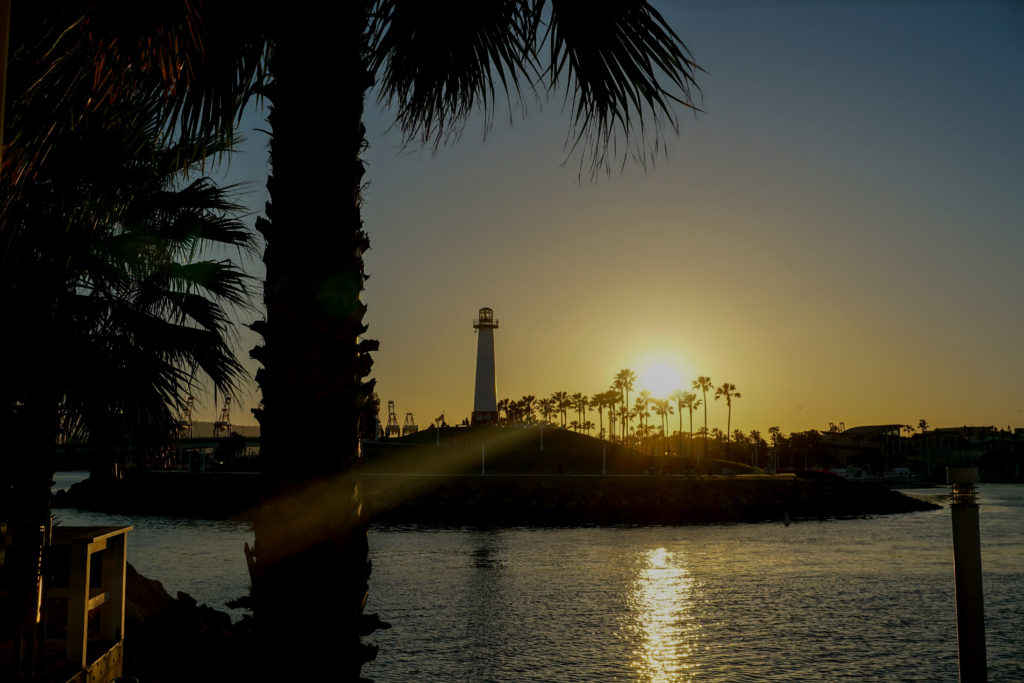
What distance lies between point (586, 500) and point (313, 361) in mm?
57408

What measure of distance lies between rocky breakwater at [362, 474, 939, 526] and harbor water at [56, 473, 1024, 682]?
20.1ft

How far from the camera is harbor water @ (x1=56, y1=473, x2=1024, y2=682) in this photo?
64.1 ft

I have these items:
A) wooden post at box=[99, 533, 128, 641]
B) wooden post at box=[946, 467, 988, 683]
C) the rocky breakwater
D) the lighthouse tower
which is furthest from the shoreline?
wooden post at box=[946, 467, 988, 683]

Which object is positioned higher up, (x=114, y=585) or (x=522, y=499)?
(x=114, y=585)

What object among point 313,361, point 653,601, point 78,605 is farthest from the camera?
point 653,601

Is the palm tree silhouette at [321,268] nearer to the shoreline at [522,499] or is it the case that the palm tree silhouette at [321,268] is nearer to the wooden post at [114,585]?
the wooden post at [114,585]

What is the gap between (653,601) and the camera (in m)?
27.9

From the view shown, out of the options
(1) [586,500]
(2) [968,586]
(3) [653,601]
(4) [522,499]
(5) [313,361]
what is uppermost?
(5) [313,361]

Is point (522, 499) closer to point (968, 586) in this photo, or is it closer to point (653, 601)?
point (653, 601)

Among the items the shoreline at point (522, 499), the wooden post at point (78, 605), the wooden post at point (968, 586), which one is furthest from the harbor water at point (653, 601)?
the wooden post at point (968, 586)

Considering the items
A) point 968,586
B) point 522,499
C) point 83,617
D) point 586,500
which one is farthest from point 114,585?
point 586,500

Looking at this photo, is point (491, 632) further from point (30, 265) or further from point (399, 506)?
point (399, 506)

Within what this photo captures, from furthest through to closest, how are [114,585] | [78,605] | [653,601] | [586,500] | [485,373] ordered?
1. [485,373]
2. [586,500]
3. [653,601]
4. [114,585]
5. [78,605]

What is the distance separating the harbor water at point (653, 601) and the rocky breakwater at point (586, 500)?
612 centimetres
